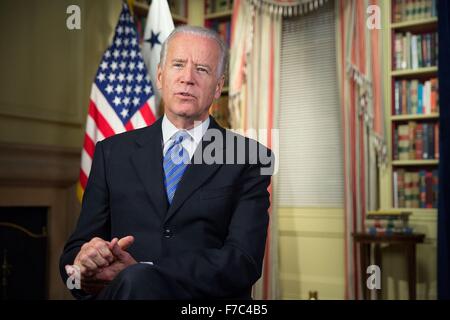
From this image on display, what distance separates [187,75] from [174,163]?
0.19 metres

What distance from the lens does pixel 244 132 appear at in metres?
3.49

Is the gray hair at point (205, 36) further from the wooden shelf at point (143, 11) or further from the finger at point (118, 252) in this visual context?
the wooden shelf at point (143, 11)

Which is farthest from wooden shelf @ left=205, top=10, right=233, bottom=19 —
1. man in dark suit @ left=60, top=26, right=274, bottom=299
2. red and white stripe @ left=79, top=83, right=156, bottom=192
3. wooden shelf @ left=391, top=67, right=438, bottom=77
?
man in dark suit @ left=60, top=26, right=274, bottom=299

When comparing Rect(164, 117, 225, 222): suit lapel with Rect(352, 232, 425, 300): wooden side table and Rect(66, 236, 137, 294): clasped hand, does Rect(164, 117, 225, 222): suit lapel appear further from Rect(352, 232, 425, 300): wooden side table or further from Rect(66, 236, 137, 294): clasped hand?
Rect(352, 232, 425, 300): wooden side table

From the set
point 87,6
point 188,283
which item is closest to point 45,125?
point 87,6

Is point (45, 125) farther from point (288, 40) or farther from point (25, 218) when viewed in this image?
point (288, 40)

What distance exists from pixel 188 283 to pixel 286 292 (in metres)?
2.65

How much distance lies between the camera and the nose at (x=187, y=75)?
44.1 inches

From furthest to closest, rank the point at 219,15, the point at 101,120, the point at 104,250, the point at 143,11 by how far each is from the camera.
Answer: the point at 219,15 < the point at 143,11 < the point at 101,120 < the point at 104,250

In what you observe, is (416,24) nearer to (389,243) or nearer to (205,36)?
(389,243)

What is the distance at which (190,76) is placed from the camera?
44.2 inches

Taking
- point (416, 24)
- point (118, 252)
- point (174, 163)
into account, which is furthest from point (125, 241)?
point (416, 24)

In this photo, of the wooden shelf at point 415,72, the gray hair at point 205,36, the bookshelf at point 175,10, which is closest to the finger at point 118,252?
the gray hair at point 205,36
